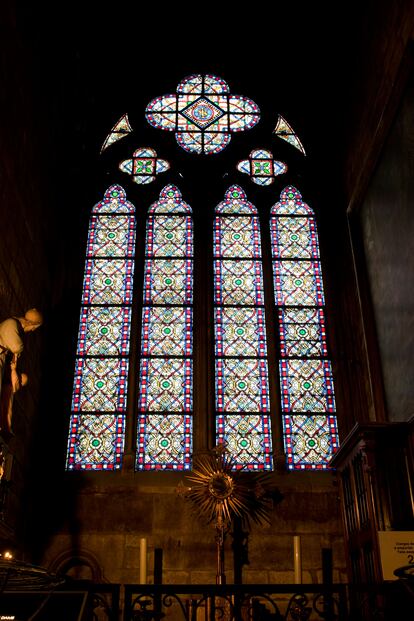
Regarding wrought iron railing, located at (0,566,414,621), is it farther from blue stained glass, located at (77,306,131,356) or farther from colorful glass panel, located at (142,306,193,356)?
blue stained glass, located at (77,306,131,356)

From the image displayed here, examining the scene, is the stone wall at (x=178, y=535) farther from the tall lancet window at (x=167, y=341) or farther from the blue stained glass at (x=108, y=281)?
the blue stained glass at (x=108, y=281)

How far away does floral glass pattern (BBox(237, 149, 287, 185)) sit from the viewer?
433 inches

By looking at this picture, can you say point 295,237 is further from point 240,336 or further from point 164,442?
point 164,442

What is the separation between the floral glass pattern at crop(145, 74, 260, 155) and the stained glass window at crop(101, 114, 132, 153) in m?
0.35

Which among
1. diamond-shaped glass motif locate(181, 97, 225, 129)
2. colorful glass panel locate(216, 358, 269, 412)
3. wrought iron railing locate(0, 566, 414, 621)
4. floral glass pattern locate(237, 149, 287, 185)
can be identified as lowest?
wrought iron railing locate(0, 566, 414, 621)

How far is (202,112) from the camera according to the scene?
38.3ft

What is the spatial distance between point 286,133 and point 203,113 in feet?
4.44

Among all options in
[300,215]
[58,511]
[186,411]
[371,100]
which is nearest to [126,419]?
[186,411]

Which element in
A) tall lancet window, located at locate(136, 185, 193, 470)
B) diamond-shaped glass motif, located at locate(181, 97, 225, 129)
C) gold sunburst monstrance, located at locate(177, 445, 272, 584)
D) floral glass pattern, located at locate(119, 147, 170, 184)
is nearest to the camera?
gold sunburst monstrance, located at locate(177, 445, 272, 584)

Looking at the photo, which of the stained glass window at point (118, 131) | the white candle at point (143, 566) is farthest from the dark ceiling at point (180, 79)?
the white candle at point (143, 566)

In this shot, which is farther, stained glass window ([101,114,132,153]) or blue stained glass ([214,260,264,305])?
stained glass window ([101,114,132,153])

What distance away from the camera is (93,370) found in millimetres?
9367

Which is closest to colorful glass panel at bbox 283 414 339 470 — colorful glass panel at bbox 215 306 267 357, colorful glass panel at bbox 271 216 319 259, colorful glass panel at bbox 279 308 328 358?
colorful glass panel at bbox 279 308 328 358

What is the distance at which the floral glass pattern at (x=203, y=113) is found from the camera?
11.4m
